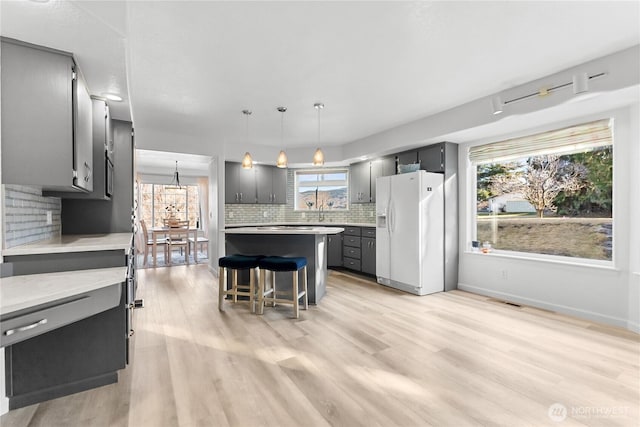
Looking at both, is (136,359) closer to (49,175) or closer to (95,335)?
(95,335)

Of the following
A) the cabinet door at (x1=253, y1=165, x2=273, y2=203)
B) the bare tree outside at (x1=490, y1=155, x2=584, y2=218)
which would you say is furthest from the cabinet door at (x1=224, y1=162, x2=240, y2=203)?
the bare tree outside at (x1=490, y1=155, x2=584, y2=218)

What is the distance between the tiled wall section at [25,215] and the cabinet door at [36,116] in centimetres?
19

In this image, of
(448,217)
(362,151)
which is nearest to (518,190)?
(448,217)

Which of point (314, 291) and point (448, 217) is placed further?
point (448, 217)

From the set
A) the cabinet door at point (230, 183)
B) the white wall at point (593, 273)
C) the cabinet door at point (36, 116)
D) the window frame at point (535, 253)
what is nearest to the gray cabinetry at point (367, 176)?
the window frame at point (535, 253)

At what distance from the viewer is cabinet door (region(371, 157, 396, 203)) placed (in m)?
5.46

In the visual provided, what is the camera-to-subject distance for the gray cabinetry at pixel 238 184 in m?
6.08

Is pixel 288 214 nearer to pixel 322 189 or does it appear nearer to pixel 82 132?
pixel 322 189

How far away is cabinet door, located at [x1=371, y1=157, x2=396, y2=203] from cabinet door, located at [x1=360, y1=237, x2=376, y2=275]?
33.3 inches

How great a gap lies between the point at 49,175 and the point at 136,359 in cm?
151

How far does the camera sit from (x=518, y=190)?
4180 mm

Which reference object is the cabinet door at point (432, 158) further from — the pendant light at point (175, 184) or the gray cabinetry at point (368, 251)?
the pendant light at point (175, 184)

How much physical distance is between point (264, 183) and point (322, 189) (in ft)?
4.21

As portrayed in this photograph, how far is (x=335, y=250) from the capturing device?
6277 mm
